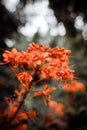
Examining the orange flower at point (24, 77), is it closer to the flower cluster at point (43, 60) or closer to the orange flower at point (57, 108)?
the flower cluster at point (43, 60)

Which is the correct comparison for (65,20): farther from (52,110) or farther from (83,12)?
(52,110)

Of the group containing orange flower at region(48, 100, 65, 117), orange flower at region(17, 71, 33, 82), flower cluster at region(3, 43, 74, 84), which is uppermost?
flower cluster at region(3, 43, 74, 84)

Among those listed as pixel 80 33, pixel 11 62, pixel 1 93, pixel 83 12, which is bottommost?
pixel 1 93

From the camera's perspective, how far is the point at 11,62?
256 centimetres

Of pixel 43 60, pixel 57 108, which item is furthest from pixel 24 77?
pixel 57 108

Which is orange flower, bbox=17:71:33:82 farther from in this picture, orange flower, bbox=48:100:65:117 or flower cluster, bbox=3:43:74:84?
orange flower, bbox=48:100:65:117

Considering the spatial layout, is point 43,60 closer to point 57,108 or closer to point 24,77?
point 24,77

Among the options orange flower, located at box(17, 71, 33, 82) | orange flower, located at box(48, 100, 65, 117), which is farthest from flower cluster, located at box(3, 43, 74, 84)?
orange flower, located at box(48, 100, 65, 117)

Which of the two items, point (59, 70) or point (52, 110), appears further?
point (52, 110)

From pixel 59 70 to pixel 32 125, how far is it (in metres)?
2.68

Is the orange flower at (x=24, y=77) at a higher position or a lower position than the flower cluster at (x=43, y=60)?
lower

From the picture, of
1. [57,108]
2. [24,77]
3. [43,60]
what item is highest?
[43,60]

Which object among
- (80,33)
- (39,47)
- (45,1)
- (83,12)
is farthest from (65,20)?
(39,47)

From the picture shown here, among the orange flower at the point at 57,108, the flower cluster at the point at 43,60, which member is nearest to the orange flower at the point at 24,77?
the flower cluster at the point at 43,60
